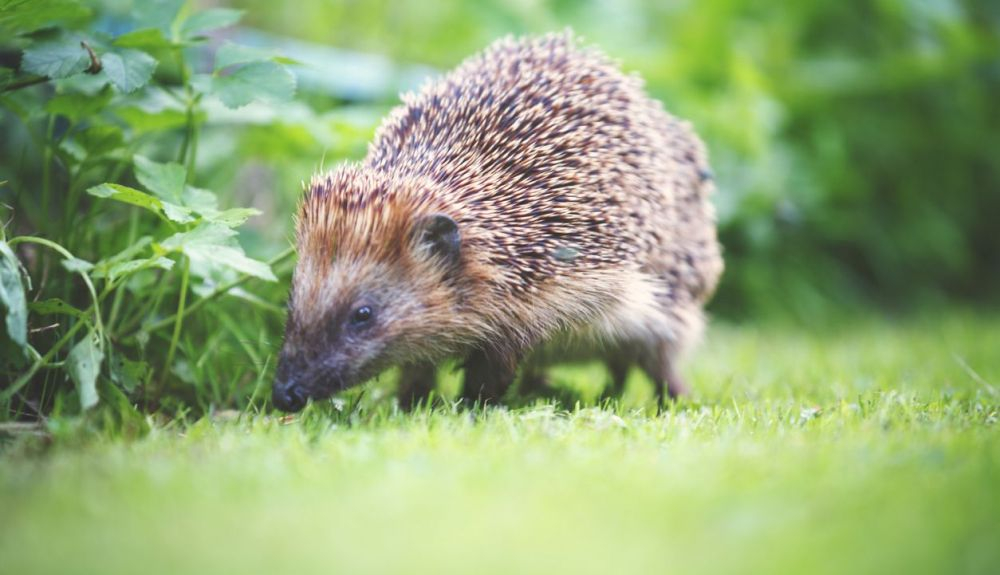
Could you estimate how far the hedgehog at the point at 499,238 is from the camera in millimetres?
4133

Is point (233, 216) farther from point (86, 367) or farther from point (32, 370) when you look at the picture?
point (32, 370)

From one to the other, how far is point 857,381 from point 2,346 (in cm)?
421

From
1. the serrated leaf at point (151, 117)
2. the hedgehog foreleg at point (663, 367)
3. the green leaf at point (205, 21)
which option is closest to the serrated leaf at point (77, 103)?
the serrated leaf at point (151, 117)

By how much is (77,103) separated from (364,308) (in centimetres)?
169

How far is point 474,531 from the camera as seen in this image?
254cm

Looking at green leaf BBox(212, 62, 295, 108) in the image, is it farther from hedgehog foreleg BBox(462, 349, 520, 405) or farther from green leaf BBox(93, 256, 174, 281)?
hedgehog foreleg BBox(462, 349, 520, 405)

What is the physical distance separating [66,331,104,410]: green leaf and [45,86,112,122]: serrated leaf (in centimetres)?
122

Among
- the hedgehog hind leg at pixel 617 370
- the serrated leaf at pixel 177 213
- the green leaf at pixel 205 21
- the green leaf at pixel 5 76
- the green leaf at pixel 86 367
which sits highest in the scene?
the green leaf at pixel 205 21

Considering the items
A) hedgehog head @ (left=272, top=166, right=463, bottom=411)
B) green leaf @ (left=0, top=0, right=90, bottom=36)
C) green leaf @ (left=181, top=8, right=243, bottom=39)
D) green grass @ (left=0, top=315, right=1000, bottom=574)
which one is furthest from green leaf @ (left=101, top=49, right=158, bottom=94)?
green grass @ (left=0, top=315, right=1000, bottom=574)

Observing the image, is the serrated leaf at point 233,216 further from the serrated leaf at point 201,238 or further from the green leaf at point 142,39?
the green leaf at point 142,39

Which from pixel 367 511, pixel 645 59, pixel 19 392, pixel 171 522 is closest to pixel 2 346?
pixel 19 392

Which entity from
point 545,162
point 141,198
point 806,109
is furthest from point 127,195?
point 806,109

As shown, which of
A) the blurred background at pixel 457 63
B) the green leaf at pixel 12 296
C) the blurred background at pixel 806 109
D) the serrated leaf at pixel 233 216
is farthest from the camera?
the blurred background at pixel 806 109

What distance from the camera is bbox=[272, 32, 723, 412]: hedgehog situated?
4.13 m
